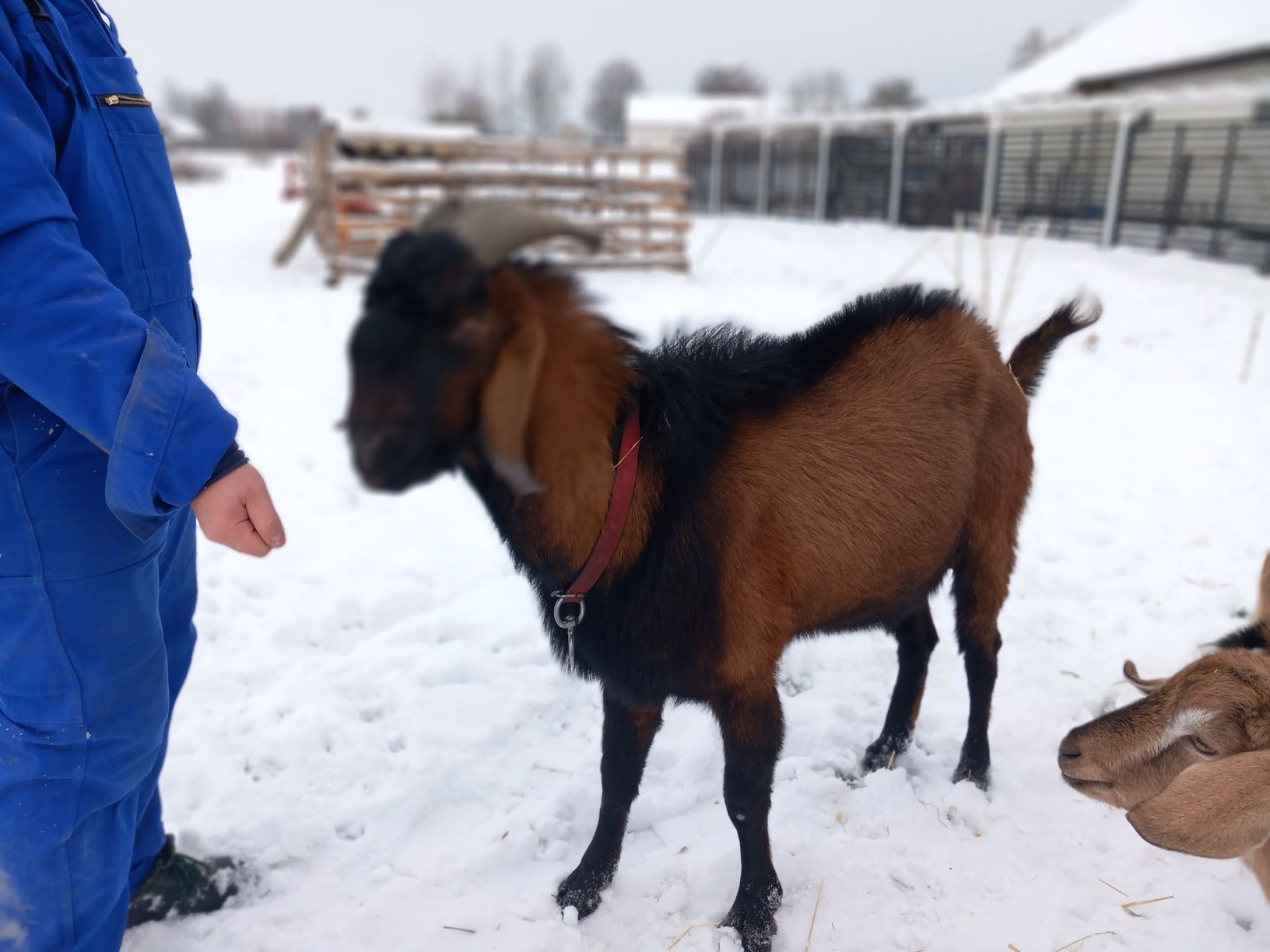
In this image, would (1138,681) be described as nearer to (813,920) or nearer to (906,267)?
(813,920)

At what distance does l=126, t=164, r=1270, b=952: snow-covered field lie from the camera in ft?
8.27

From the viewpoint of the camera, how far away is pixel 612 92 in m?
86.1

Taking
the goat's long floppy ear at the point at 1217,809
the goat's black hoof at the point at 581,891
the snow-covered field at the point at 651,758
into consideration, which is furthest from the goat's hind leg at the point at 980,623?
the goat's black hoof at the point at 581,891

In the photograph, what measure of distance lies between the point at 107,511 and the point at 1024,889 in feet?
8.97

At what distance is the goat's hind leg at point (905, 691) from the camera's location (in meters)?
3.18

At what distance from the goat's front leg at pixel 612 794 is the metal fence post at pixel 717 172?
2730cm

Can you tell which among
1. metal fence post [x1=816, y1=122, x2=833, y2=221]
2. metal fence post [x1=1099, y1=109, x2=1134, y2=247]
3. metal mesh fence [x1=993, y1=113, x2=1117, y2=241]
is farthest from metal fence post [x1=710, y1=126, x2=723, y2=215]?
metal fence post [x1=1099, y1=109, x2=1134, y2=247]

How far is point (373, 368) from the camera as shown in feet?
4.86

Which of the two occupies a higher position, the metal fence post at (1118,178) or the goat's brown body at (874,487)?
the metal fence post at (1118,178)

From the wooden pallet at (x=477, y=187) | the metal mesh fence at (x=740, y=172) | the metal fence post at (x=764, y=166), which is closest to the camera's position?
the wooden pallet at (x=477, y=187)

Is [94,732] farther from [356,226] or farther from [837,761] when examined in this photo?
[356,226]

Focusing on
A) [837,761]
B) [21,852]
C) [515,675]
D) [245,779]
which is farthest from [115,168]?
[837,761]

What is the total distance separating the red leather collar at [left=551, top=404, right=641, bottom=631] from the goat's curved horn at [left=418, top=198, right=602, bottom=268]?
0.56m

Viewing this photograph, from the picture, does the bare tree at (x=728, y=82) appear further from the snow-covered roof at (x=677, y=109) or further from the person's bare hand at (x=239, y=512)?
the person's bare hand at (x=239, y=512)
